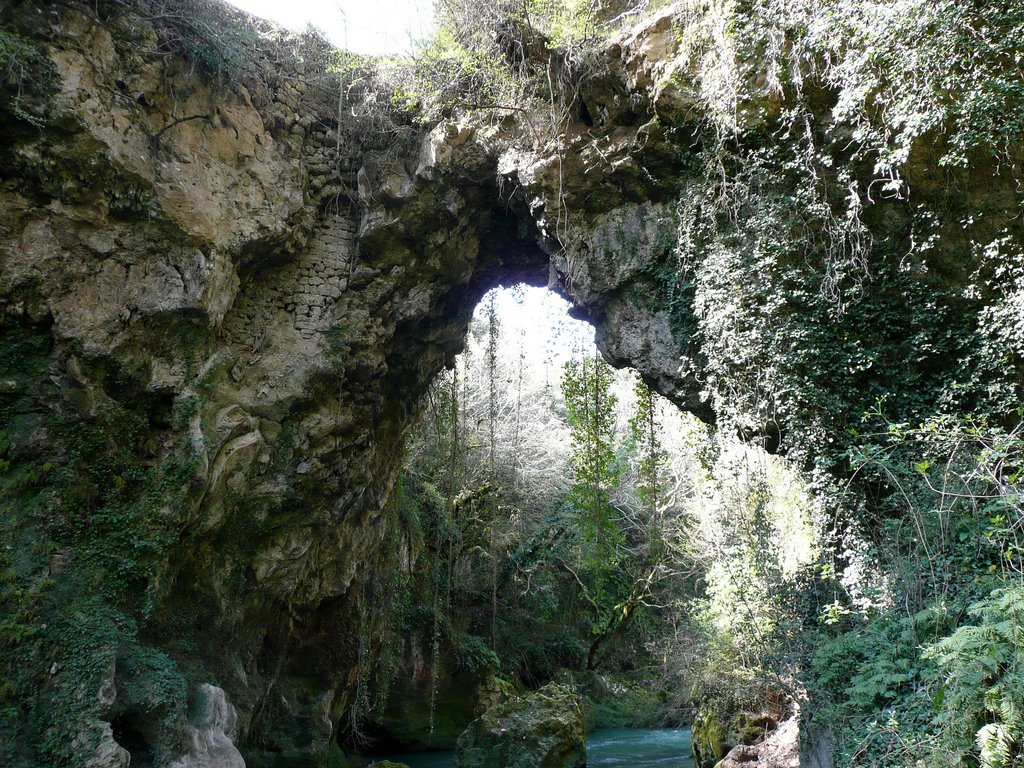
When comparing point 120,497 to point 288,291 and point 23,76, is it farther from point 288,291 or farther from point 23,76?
point 23,76

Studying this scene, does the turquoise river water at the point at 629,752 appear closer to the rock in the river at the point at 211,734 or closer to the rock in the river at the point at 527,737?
the rock in the river at the point at 527,737

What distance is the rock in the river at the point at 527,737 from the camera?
8.14 m

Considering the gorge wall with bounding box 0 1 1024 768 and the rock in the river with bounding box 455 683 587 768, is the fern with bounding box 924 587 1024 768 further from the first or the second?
the rock in the river with bounding box 455 683 587 768

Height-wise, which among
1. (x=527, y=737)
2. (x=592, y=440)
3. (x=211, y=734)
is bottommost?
(x=527, y=737)

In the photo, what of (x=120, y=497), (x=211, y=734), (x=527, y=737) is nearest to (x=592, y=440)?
(x=527, y=737)

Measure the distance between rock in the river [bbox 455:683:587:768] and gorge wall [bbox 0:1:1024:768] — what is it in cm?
225

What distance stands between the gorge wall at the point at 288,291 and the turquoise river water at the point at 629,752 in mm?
3136

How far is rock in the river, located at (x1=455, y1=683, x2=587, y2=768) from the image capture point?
8141 millimetres

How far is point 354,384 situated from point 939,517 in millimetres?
6069

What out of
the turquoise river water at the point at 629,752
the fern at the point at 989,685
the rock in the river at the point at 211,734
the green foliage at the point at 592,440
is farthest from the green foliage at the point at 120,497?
the turquoise river water at the point at 629,752

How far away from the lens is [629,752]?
1084 cm

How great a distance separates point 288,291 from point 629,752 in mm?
9371

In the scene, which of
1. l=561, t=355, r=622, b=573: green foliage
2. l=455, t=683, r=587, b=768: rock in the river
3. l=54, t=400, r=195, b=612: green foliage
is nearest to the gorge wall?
l=54, t=400, r=195, b=612: green foliage

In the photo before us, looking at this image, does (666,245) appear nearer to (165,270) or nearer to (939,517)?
(939,517)
